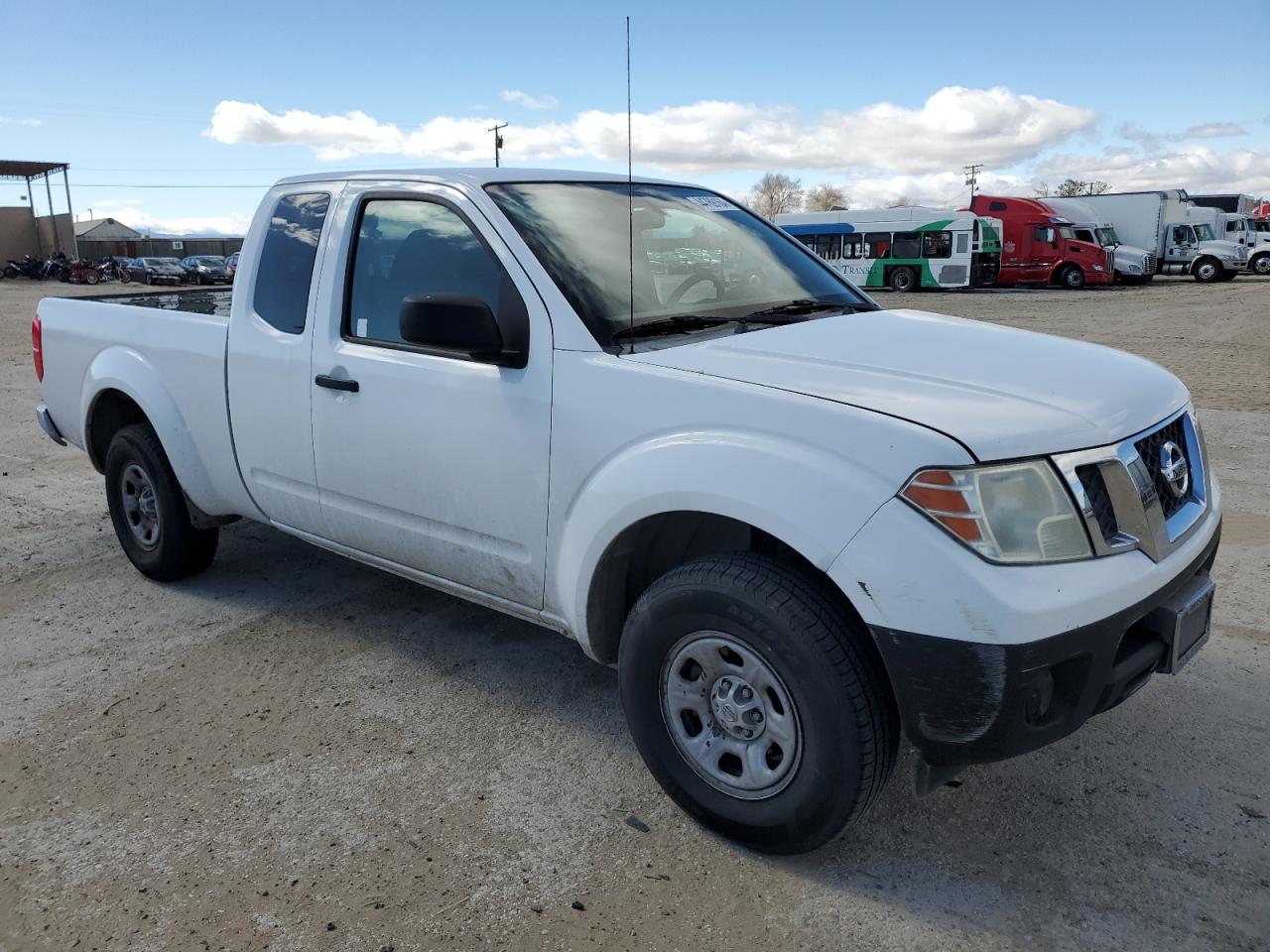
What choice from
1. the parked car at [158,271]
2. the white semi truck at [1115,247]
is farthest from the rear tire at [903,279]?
the parked car at [158,271]

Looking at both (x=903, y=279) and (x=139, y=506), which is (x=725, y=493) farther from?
(x=903, y=279)

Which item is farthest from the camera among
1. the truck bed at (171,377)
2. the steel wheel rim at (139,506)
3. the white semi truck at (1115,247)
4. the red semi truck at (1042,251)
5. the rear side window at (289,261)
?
the white semi truck at (1115,247)

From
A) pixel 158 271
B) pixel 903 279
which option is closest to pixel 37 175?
pixel 158 271

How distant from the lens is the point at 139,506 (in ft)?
15.8

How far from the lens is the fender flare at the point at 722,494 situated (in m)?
2.34

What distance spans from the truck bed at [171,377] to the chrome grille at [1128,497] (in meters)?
3.22

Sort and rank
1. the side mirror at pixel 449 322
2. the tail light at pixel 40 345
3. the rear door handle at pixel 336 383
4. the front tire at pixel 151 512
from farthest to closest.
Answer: the tail light at pixel 40 345
the front tire at pixel 151 512
the rear door handle at pixel 336 383
the side mirror at pixel 449 322

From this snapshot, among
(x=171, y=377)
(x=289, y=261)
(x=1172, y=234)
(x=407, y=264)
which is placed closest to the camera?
(x=407, y=264)

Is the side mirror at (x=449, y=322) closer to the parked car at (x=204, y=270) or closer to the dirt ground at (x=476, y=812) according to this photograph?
the dirt ground at (x=476, y=812)

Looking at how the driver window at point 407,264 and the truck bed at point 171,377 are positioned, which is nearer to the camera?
the driver window at point 407,264

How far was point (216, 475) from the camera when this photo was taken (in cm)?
429

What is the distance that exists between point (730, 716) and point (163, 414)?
3.05m

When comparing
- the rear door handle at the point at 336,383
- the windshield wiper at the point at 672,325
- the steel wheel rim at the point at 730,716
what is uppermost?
the windshield wiper at the point at 672,325

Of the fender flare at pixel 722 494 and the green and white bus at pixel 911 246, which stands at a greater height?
the green and white bus at pixel 911 246
